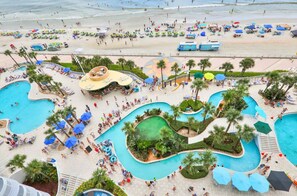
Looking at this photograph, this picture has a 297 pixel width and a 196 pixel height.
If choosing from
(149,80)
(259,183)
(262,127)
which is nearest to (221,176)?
(259,183)

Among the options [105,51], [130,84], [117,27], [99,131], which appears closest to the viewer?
[99,131]

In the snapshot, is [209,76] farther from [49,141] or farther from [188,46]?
[49,141]

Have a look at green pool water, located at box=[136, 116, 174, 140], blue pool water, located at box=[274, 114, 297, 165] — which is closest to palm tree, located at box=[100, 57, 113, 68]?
green pool water, located at box=[136, 116, 174, 140]

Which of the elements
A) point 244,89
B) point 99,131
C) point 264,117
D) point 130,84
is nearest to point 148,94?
point 130,84

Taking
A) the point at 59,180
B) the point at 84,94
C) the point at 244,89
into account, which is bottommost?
the point at 59,180

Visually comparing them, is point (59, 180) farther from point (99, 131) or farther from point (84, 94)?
point (84, 94)

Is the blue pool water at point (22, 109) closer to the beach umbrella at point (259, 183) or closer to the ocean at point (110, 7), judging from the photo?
the beach umbrella at point (259, 183)

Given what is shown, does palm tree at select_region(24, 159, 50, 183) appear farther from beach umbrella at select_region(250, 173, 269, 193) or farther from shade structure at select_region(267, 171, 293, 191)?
shade structure at select_region(267, 171, 293, 191)
